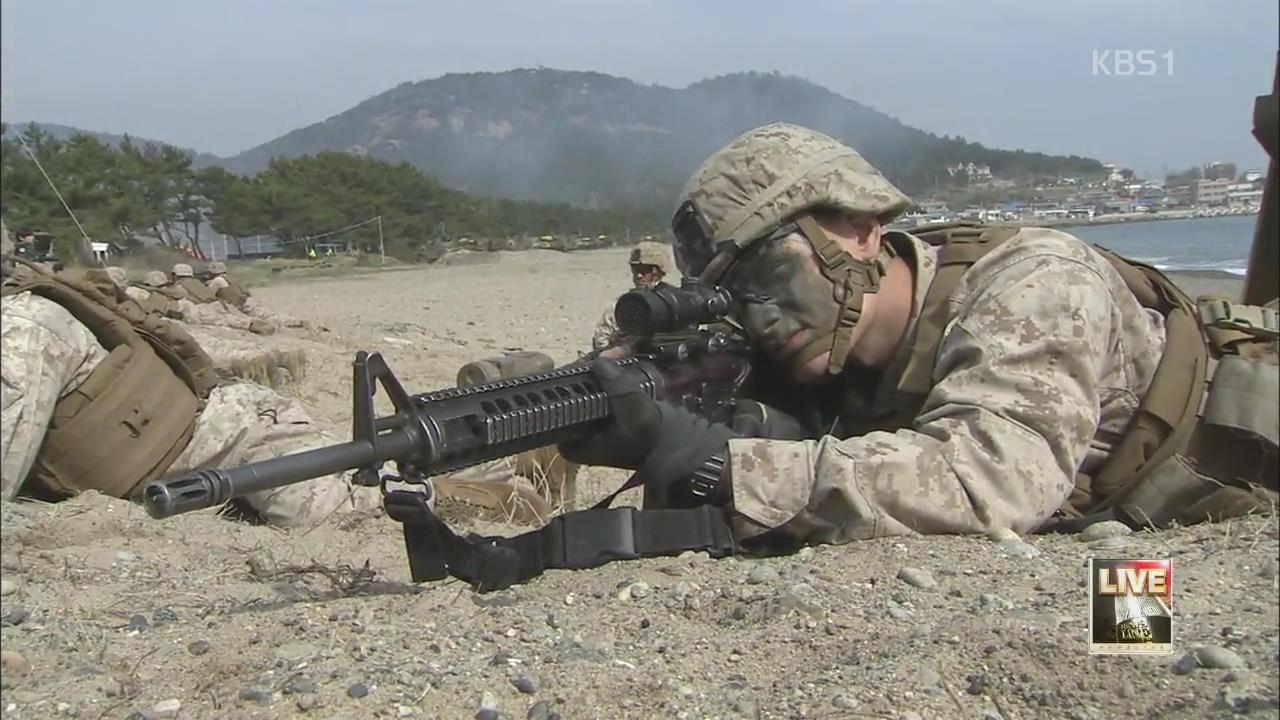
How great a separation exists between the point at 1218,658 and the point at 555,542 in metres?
1.42

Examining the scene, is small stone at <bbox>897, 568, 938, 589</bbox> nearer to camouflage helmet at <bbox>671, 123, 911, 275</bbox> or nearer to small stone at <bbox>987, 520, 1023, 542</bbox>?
small stone at <bbox>987, 520, 1023, 542</bbox>

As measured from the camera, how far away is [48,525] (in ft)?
11.7

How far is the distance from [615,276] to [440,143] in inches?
1103

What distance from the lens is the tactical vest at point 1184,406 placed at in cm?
273

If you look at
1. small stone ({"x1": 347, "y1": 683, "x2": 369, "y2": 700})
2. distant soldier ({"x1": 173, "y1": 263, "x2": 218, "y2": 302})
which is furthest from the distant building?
distant soldier ({"x1": 173, "y1": 263, "x2": 218, "y2": 302})

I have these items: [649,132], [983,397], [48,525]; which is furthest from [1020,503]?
[649,132]

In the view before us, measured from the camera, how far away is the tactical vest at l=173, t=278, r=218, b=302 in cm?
1119

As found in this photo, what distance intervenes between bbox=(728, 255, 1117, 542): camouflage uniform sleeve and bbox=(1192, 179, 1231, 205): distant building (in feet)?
1.40

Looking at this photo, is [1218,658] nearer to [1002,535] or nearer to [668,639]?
[668,639]

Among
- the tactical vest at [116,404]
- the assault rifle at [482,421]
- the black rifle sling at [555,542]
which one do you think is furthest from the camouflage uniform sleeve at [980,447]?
the tactical vest at [116,404]

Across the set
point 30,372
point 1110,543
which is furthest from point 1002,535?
point 30,372

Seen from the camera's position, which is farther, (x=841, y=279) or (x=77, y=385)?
(x=77, y=385)

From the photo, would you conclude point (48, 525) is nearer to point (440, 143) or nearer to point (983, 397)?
point (983, 397)

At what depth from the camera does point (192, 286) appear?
1131cm
